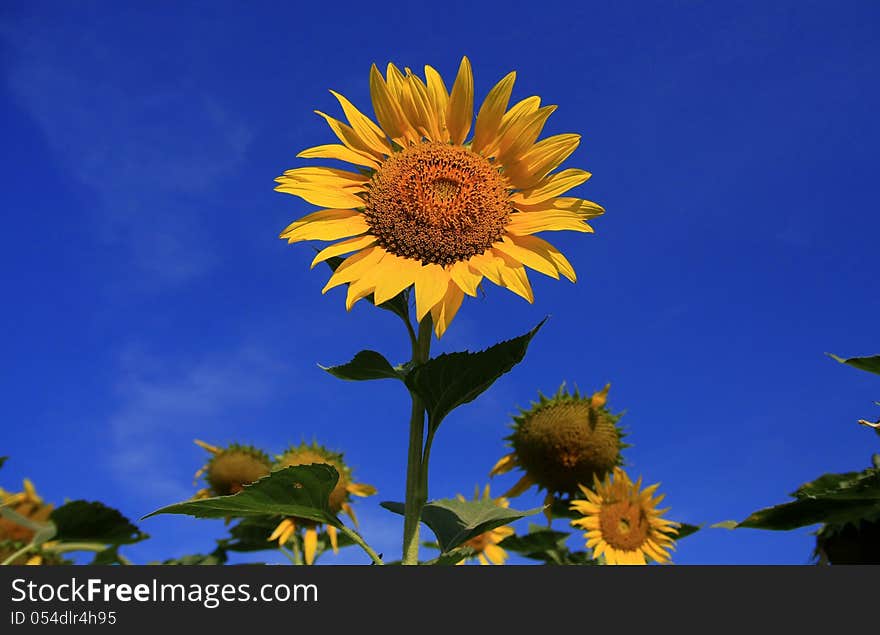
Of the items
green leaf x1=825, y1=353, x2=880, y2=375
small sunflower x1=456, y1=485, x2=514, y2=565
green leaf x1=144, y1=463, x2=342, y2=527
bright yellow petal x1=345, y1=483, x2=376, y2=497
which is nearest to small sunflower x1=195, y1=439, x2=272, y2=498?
bright yellow petal x1=345, y1=483, x2=376, y2=497

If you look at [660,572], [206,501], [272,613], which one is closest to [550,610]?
[660,572]

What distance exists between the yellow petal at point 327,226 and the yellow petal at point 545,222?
1.86ft

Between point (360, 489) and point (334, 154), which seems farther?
point (360, 489)

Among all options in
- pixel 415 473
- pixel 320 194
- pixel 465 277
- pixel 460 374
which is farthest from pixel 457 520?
pixel 320 194

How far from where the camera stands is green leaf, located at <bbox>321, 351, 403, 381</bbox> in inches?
108

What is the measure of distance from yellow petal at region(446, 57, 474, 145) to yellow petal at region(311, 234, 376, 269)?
598 mm

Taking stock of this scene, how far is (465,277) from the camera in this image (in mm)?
2797

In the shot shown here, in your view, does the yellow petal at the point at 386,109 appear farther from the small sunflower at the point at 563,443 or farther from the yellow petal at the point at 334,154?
the small sunflower at the point at 563,443

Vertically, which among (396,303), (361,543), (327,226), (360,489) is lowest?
(361,543)

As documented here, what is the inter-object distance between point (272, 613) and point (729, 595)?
147 centimetres

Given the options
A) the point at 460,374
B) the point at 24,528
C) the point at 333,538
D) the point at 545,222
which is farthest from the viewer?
the point at 333,538

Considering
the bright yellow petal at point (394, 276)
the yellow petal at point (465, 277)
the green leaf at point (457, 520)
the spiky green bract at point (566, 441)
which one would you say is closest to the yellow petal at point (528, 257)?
the yellow petal at point (465, 277)

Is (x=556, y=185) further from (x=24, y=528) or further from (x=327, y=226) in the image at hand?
(x=24, y=528)

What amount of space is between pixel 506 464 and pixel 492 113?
299 centimetres
